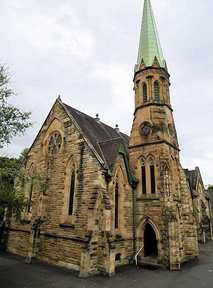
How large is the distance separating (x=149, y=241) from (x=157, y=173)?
16.2 ft

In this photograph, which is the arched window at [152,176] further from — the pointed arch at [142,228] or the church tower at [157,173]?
the pointed arch at [142,228]

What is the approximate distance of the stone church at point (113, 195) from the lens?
11.7 m

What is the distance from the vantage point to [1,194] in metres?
8.43

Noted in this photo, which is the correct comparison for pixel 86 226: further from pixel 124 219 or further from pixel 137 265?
pixel 137 265

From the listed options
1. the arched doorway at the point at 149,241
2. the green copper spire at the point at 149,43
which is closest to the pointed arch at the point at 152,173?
the arched doorway at the point at 149,241

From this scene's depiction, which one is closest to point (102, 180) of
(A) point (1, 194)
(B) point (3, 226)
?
(A) point (1, 194)

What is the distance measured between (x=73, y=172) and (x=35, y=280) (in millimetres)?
6198

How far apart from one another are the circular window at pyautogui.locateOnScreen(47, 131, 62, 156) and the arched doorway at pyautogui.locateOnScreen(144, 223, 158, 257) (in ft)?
27.4

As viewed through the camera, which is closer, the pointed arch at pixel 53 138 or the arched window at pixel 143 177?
the arched window at pixel 143 177

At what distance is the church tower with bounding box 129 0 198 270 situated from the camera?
43.1ft

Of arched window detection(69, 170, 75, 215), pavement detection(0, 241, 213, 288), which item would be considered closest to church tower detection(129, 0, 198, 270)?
pavement detection(0, 241, 213, 288)

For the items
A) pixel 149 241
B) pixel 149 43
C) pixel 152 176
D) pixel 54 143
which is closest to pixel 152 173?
→ pixel 152 176

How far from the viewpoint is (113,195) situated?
13.0 meters

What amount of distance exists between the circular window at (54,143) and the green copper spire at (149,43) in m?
9.04
